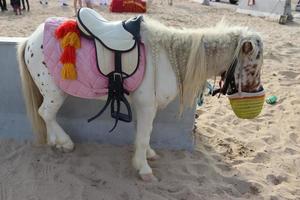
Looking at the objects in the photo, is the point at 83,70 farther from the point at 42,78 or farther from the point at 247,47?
the point at 247,47

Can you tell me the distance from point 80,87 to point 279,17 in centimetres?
845

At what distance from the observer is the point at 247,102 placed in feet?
8.56

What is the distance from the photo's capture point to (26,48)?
2793 mm

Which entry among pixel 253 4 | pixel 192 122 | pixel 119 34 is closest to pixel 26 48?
pixel 119 34

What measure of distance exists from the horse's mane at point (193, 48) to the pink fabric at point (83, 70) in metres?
0.16

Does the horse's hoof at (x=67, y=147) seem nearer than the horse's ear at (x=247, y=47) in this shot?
No

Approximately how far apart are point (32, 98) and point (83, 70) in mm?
578

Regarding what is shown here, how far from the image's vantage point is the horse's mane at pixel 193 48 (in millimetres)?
2512

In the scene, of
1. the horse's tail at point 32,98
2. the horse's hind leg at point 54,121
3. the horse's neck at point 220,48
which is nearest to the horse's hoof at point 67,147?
the horse's hind leg at point 54,121

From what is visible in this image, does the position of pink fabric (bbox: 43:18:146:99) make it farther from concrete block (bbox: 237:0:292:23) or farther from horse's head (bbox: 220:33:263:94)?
concrete block (bbox: 237:0:292:23)

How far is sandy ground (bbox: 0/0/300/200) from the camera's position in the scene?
107 inches

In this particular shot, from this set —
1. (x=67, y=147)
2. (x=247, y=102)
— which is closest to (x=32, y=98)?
(x=67, y=147)

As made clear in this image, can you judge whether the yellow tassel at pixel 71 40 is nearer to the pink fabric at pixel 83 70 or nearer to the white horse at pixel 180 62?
the pink fabric at pixel 83 70

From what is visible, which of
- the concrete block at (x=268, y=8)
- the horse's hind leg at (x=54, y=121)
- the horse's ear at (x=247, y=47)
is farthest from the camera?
the concrete block at (x=268, y=8)
